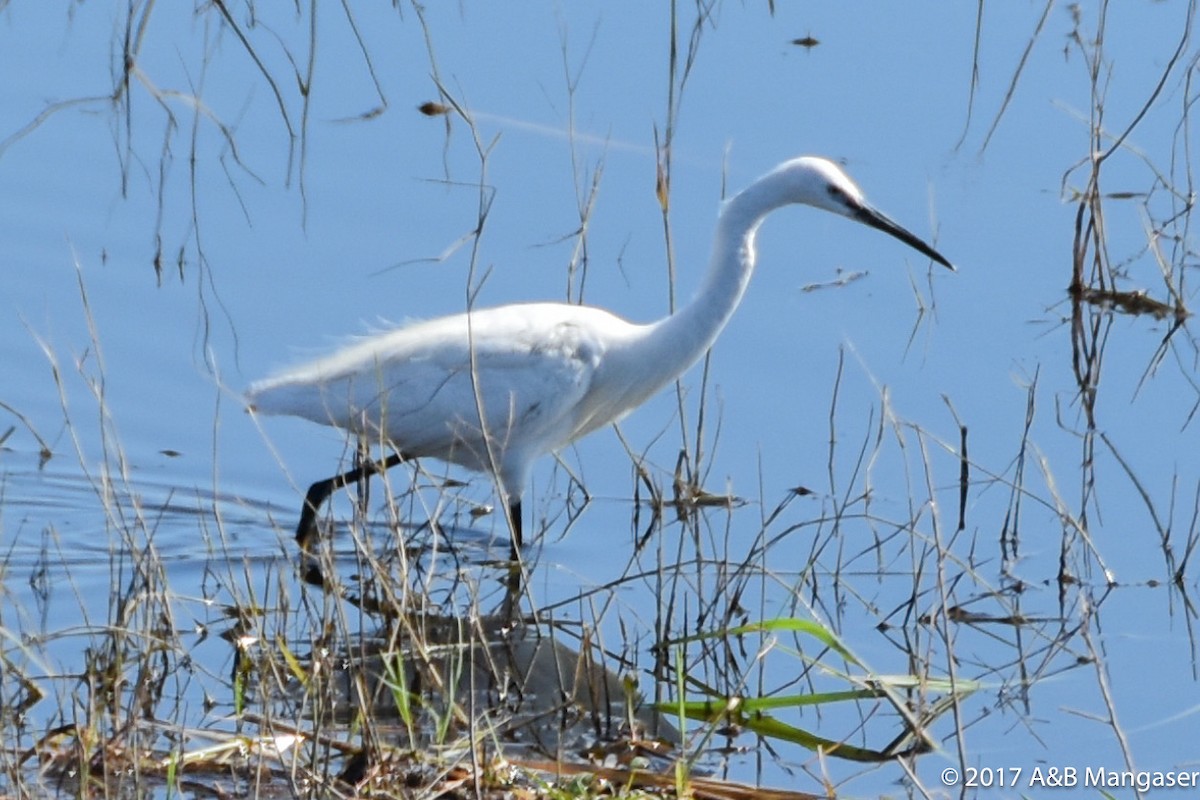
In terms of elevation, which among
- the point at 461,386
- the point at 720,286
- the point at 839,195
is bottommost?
the point at 461,386

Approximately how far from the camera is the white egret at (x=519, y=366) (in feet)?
17.4

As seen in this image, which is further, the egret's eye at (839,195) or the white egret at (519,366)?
the egret's eye at (839,195)

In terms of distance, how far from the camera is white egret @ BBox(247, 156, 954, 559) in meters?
5.30

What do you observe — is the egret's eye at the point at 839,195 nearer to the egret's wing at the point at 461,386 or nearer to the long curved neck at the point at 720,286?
the long curved neck at the point at 720,286

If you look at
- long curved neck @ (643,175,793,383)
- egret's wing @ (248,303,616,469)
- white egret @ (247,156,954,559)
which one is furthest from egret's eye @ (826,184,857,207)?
egret's wing @ (248,303,616,469)

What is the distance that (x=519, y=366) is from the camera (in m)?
5.31

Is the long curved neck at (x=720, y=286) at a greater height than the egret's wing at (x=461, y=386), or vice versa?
the long curved neck at (x=720, y=286)

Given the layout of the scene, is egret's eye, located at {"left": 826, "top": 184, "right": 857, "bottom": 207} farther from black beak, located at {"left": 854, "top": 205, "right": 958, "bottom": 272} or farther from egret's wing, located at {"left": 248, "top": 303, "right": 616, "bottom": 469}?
egret's wing, located at {"left": 248, "top": 303, "right": 616, "bottom": 469}

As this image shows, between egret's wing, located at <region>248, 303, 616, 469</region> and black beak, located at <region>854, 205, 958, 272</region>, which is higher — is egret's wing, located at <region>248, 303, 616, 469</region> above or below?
below

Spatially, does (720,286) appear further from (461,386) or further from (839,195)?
(461,386)

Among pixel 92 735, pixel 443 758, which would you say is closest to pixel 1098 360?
pixel 443 758

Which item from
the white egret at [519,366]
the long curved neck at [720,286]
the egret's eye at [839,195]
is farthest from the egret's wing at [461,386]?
the egret's eye at [839,195]

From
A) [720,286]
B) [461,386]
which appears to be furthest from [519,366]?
[720,286]

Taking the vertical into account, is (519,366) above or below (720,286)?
below
